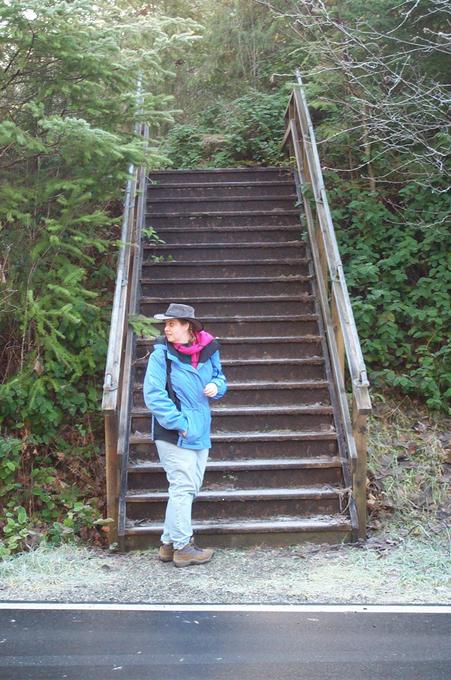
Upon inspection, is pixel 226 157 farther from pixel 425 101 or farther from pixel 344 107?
pixel 425 101

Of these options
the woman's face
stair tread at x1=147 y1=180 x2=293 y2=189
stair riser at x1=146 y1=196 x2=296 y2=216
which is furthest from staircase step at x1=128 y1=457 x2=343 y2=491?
stair tread at x1=147 y1=180 x2=293 y2=189

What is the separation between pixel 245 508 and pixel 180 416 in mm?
1236

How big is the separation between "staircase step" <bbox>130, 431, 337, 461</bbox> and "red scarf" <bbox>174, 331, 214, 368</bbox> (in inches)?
48.3

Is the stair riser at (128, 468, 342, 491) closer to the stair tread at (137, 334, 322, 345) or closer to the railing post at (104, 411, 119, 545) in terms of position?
the railing post at (104, 411, 119, 545)

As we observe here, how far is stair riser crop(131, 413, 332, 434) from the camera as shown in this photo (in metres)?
6.59

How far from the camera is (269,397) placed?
6.91 metres

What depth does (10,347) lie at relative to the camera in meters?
6.98

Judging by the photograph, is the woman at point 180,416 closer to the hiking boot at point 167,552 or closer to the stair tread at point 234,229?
the hiking boot at point 167,552

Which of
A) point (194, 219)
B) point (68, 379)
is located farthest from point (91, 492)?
point (194, 219)

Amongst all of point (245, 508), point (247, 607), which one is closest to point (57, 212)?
point (245, 508)

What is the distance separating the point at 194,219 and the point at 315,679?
6636mm

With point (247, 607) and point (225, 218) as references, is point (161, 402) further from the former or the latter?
point (225, 218)

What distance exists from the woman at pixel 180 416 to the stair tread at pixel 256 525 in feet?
0.93

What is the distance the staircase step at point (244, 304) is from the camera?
25.6 ft
